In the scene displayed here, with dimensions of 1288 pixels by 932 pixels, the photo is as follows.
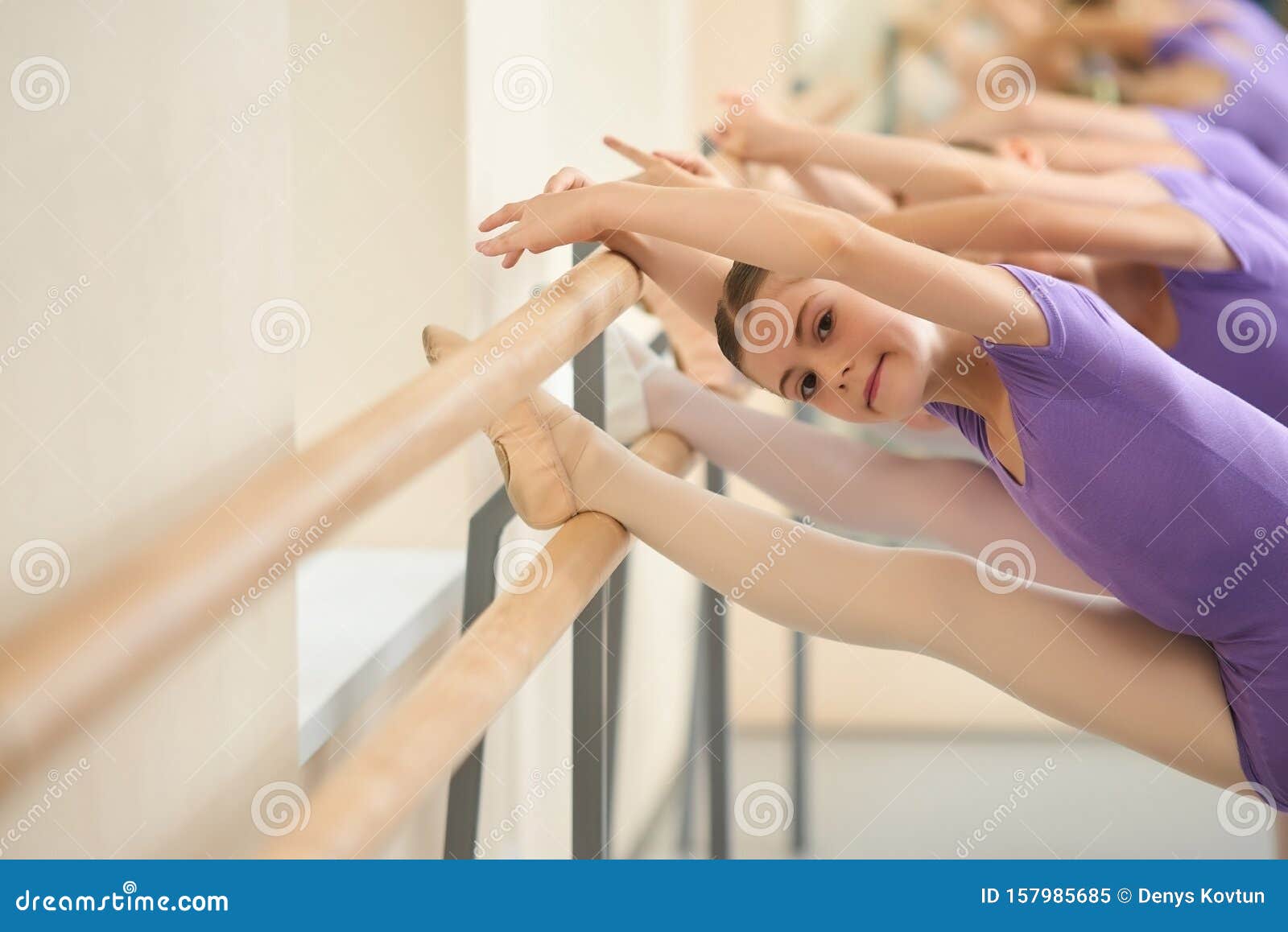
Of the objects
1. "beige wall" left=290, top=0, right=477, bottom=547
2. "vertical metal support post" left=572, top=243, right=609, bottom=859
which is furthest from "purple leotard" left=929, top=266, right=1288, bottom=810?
"beige wall" left=290, top=0, right=477, bottom=547

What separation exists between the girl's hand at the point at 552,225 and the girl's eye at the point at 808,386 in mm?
295

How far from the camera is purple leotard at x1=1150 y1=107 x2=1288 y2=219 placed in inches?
65.6

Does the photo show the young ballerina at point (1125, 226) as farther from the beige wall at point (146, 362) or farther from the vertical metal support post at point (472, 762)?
the beige wall at point (146, 362)

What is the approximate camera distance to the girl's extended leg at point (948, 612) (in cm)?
97

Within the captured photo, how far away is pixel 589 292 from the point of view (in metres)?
0.81

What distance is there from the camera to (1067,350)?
3.02ft

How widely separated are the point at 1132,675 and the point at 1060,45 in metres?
2.29

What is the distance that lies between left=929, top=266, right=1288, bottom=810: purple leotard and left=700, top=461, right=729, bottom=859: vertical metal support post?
105 cm

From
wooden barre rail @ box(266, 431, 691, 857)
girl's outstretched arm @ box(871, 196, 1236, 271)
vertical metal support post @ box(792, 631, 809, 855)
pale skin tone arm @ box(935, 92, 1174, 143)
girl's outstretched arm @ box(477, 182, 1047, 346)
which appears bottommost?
vertical metal support post @ box(792, 631, 809, 855)

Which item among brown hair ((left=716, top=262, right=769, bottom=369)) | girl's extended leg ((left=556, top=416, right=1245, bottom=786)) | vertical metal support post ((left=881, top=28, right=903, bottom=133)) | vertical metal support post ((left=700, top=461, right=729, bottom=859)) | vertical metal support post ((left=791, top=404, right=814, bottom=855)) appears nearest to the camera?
girl's extended leg ((left=556, top=416, right=1245, bottom=786))

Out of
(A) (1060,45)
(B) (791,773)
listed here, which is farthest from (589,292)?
(B) (791,773)

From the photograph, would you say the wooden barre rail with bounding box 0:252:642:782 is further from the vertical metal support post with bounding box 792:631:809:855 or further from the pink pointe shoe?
the vertical metal support post with bounding box 792:631:809:855

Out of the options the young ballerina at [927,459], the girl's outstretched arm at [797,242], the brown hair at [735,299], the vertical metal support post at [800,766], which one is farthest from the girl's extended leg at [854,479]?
the vertical metal support post at [800,766]

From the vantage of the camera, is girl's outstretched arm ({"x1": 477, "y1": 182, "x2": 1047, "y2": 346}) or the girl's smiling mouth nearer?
girl's outstretched arm ({"x1": 477, "y1": 182, "x2": 1047, "y2": 346})
